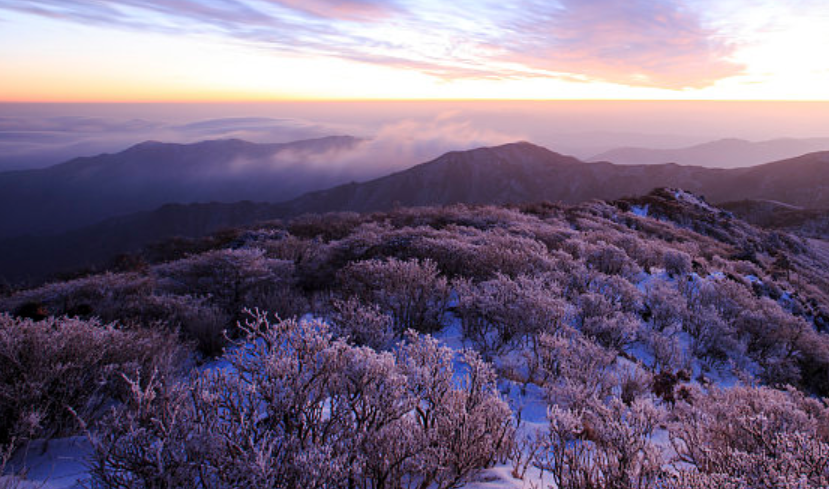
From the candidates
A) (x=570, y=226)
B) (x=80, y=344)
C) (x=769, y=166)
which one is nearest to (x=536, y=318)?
(x=80, y=344)

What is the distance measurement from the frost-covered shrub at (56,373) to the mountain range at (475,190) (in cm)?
7453

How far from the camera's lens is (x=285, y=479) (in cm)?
193

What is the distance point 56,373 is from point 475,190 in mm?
101849

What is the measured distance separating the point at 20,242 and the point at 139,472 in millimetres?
154438

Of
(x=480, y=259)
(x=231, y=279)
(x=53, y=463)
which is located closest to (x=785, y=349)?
(x=480, y=259)

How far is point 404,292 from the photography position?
5.84 meters

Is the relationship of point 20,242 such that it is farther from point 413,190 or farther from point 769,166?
point 769,166

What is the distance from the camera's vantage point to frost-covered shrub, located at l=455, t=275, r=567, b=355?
203 inches

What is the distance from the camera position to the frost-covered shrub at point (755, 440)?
2104mm

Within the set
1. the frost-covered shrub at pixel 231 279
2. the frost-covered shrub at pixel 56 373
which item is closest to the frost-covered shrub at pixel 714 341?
the frost-covered shrub at pixel 231 279

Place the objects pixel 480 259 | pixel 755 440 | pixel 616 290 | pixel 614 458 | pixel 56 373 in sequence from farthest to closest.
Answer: pixel 480 259, pixel 616 290, pixel 56 373, pixel 755 440, pixel 614 458

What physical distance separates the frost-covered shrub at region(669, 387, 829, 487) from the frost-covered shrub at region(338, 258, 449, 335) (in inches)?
123

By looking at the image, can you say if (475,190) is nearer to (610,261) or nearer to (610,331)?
(610,261)

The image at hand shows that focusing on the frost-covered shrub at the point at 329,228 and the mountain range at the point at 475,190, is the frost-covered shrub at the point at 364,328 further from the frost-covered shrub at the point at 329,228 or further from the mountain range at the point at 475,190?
the mountain range at the point at 475,190
